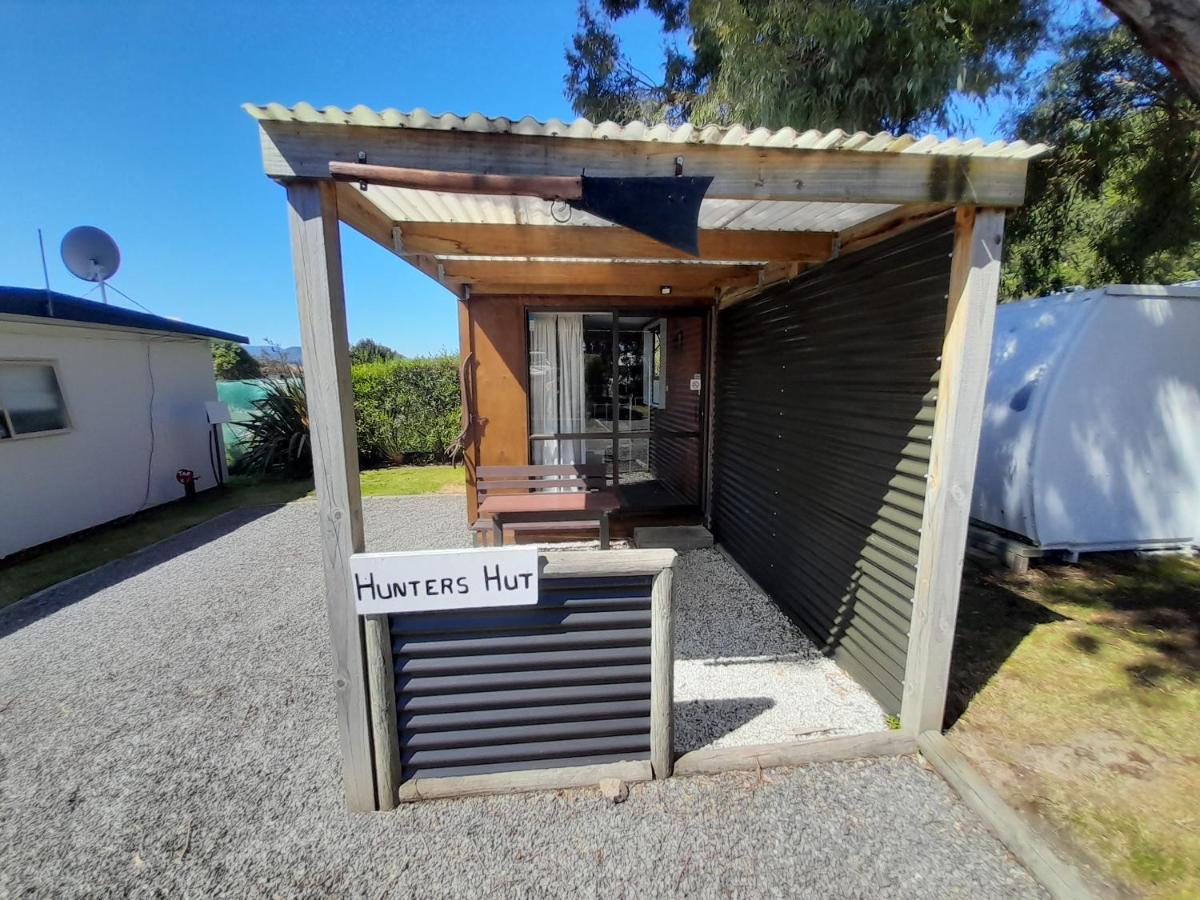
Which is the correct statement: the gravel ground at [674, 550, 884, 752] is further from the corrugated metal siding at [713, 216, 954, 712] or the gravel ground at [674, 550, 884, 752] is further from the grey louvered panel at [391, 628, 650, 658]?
the grey louvered panel at [391, 628, 650, 658]

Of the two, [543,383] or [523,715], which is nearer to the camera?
[523,715]

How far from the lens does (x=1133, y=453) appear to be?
13.4 ft

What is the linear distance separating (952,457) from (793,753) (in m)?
1.47

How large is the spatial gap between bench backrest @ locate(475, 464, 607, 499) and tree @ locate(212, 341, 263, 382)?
15.6 metres

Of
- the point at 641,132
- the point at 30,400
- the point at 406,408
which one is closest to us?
the point at 641,132

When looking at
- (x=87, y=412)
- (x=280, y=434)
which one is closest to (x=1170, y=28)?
(x=87, y=412)

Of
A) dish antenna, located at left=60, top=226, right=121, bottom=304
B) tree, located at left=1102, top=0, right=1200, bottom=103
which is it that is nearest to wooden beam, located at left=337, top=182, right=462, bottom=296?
tree, located at left=1102, top=0, right=1200, bottom=103

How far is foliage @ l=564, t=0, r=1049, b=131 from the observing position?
4637 millimetres

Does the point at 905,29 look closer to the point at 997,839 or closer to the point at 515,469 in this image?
the point at 515,469

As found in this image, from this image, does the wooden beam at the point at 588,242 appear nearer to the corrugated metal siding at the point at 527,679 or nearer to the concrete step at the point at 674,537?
the corrugated metal siding at the point at 527,679

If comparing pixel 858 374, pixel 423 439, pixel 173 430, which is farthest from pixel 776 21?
pixel 173 430

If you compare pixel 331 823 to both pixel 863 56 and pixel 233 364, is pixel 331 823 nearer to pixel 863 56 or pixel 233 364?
pixel 863 56

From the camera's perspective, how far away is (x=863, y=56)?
4.93 metres

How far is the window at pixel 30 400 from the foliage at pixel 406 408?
12.6 ft
